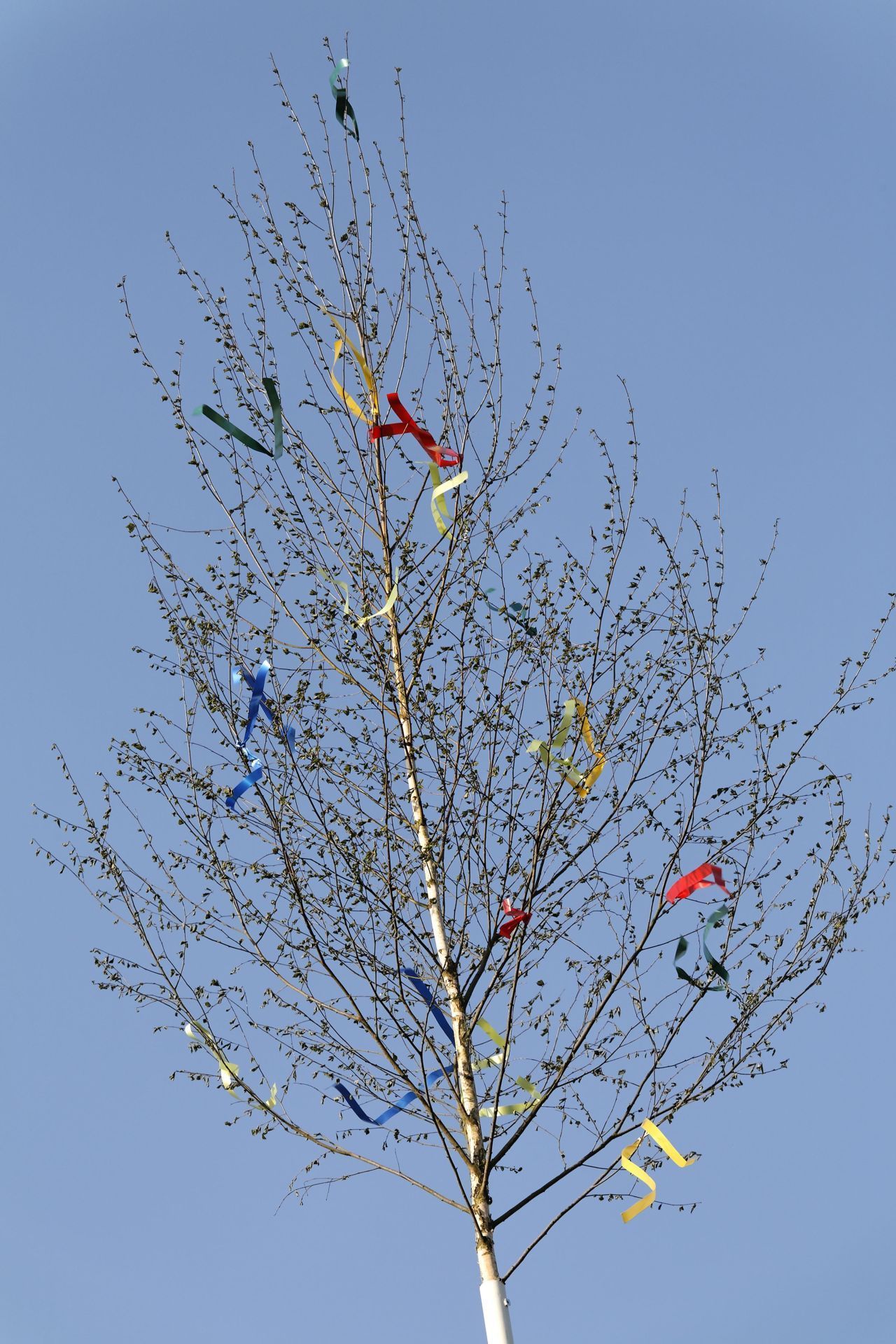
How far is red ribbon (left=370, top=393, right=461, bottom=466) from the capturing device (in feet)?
17.2

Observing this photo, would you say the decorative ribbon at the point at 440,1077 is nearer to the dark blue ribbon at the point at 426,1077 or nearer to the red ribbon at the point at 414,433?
the dark blue ribbon at the point at 426,1077

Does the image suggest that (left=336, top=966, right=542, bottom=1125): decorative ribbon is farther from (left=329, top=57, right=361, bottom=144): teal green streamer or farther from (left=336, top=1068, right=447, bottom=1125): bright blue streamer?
(left=329, top=57, right=361, bottom=144): teal green streamer

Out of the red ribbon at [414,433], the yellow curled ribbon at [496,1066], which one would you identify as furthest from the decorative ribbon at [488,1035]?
the red ribbon at [414,433]

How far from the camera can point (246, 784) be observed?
4777 mm

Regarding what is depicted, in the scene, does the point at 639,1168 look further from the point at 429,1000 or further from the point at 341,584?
the point at 341,584

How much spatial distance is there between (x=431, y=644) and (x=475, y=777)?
575 mm

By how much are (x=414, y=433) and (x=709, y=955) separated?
2213 millimetres

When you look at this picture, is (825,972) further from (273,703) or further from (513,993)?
(273,703)

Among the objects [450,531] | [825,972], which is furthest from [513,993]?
[450,531]

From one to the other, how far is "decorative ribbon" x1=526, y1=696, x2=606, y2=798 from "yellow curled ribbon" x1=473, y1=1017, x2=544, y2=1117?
86cm

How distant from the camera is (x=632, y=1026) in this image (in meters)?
4.59

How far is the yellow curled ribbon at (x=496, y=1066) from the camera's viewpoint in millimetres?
4547

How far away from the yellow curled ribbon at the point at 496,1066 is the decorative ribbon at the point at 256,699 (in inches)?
46.7

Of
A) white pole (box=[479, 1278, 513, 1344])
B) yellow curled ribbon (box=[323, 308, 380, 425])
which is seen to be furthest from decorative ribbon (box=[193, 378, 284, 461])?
white pole (box=[479, 1278, 513, 1344])
